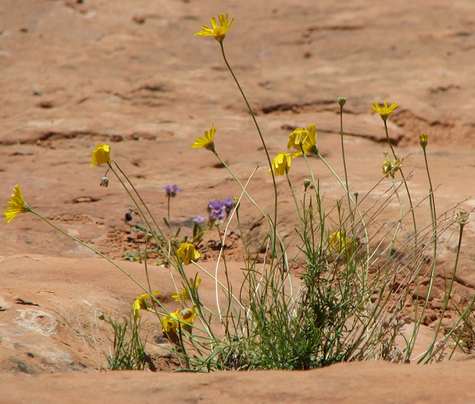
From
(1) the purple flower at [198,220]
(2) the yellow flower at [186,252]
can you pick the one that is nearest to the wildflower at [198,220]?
(1) the purple flower at [198,220]

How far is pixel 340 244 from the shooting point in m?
2.83

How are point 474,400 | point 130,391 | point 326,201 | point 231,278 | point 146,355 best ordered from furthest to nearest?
point 326,201 → point 231,278 → point 146,355 → point 130,391 → point 474,400

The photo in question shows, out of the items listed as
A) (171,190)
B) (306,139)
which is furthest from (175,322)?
(171,190)

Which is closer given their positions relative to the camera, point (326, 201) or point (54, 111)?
point (326, 201)

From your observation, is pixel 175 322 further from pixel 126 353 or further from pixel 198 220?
pixel 198 220

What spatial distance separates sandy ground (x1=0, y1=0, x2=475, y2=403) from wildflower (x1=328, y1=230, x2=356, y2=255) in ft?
1.22

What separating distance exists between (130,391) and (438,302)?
1.95 meters

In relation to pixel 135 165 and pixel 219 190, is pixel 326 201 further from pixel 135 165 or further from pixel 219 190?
pixel 135 165

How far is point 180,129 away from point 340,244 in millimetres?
3190

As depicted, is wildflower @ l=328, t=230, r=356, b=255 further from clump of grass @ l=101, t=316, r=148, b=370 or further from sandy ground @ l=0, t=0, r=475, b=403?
clump of grass @ l=101, t=316, r=148, b=370

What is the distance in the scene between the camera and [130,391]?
2148 millimetres

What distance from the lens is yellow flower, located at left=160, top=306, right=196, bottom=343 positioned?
273cm

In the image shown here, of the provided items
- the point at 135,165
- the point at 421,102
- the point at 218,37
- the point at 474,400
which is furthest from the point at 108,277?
the point at 421,102

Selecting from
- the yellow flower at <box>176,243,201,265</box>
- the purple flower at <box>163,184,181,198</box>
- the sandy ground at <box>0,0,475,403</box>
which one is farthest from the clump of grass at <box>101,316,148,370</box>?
the purple flower at <box>163,184,181,198</box>
